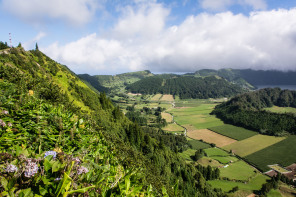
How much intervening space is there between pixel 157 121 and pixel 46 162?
172743mm

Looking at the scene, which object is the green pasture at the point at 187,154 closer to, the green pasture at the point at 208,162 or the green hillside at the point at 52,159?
the green pasture at the point at 208,162

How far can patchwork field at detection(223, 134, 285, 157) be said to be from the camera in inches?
4282

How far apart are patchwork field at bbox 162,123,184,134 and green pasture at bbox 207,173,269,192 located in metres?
64.1

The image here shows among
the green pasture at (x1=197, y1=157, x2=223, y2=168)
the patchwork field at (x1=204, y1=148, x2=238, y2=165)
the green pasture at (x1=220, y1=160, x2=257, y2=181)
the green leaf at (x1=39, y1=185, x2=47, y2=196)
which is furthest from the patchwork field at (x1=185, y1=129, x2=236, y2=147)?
the green leaf at (x1=39, y1=185, x2=47, y2=196)

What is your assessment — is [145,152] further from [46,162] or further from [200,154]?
[200,154]

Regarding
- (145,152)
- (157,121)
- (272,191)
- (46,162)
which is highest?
(46,162)

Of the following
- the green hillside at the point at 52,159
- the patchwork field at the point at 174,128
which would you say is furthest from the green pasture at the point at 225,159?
the green hillside at the point at 52,159

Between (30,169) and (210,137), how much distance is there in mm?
147336

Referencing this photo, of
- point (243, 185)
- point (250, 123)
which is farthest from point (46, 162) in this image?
point (250, 123)

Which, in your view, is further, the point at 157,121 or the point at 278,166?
the point at 157,121

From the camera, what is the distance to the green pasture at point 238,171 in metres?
84.1

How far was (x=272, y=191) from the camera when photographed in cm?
7319

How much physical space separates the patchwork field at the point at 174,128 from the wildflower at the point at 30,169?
149 meters

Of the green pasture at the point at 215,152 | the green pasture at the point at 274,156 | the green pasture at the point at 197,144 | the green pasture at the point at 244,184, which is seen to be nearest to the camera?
the green pasture at the point at 244,184
